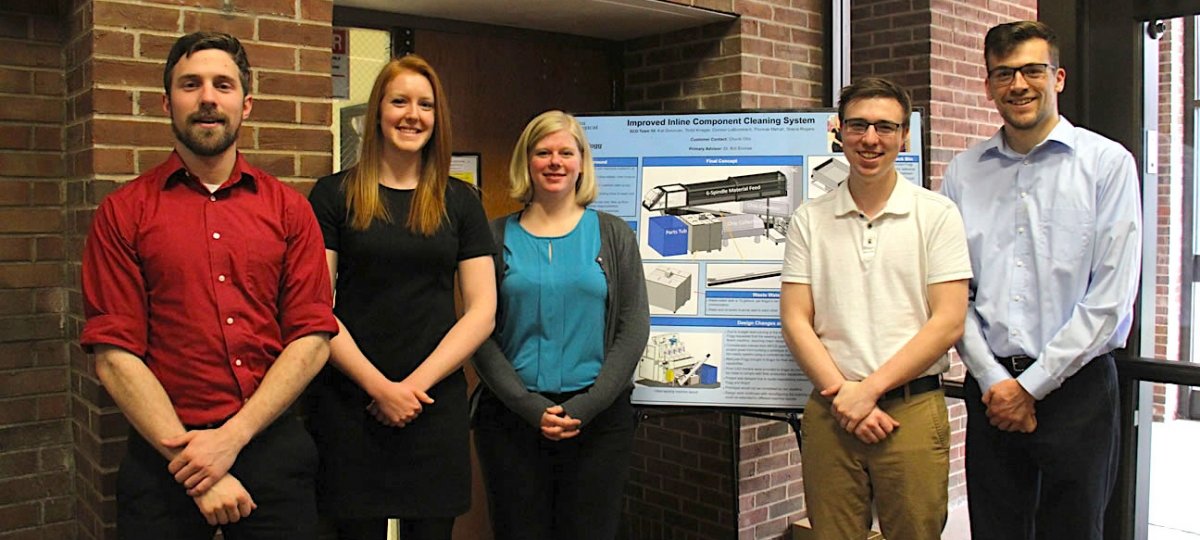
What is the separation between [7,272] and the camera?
2.51 m

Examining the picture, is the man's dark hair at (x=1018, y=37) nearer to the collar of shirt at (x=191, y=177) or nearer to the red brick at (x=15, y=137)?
the collar of shirt at (x=191, y=177)

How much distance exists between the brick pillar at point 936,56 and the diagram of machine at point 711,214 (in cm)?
124

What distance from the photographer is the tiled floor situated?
10.9ft

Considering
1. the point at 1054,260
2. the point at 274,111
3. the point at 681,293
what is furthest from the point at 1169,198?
the point at 274,111

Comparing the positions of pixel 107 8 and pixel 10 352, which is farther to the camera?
pixel 10 352

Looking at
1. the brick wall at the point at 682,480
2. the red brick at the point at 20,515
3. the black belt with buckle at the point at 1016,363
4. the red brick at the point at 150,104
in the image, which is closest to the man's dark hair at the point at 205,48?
the red brick at the point at 150,104

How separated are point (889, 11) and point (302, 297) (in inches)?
120

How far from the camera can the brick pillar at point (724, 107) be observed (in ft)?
12.4

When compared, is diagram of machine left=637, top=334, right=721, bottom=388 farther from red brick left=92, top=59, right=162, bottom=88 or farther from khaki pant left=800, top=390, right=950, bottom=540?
red brick left=92, top=59, right=162, bottom=88

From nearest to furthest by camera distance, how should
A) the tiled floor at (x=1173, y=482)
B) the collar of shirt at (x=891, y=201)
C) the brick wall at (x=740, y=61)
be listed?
the collar of shirt at (x=891, y=201) < the tiled floor at (x=1173, y=482) < the brick wall at (x=740, y=61)

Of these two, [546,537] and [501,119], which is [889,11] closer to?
[501,119]

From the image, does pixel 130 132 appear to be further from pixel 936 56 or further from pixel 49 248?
pixel 936 56

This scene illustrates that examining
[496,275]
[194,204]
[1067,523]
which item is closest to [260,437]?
[194,204]

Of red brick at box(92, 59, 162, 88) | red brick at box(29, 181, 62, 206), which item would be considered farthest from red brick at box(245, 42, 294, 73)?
red brick at box(29, 181, 62, 206)
